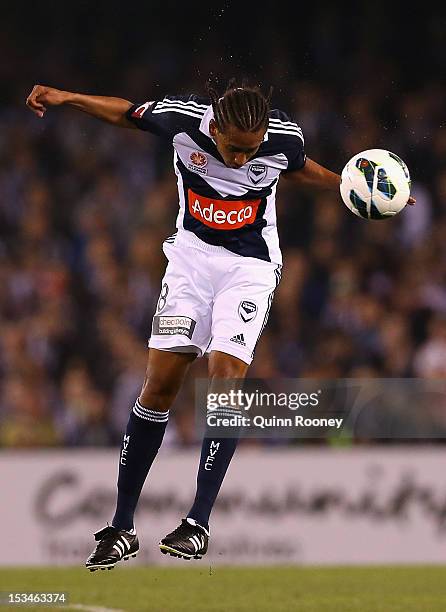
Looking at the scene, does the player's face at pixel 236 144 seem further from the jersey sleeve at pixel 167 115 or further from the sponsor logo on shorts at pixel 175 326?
the sponsor logo on shorts at pixel 175 326

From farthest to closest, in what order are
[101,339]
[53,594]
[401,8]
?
[401,8]
[101,339]
[53,594]

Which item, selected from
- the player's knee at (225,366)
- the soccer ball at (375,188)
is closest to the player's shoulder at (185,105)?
the soccer ball at (375,188)

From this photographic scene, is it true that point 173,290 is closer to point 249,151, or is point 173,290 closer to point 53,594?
point 249,151


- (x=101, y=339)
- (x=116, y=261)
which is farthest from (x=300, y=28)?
(x=101, y=339)

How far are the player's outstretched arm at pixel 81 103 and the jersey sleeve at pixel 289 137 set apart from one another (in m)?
0.78

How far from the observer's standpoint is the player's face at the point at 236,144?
6516mm

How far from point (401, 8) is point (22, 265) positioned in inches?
231

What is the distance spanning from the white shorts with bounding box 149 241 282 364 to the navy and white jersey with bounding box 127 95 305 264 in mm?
82

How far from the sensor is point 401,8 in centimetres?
1622

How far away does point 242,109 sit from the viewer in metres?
6.53

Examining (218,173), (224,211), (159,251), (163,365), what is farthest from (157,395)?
(159,251)

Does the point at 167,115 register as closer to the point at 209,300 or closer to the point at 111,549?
the point at 209,300

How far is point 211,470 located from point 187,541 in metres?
0.43

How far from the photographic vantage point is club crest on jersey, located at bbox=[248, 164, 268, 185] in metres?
6.86
